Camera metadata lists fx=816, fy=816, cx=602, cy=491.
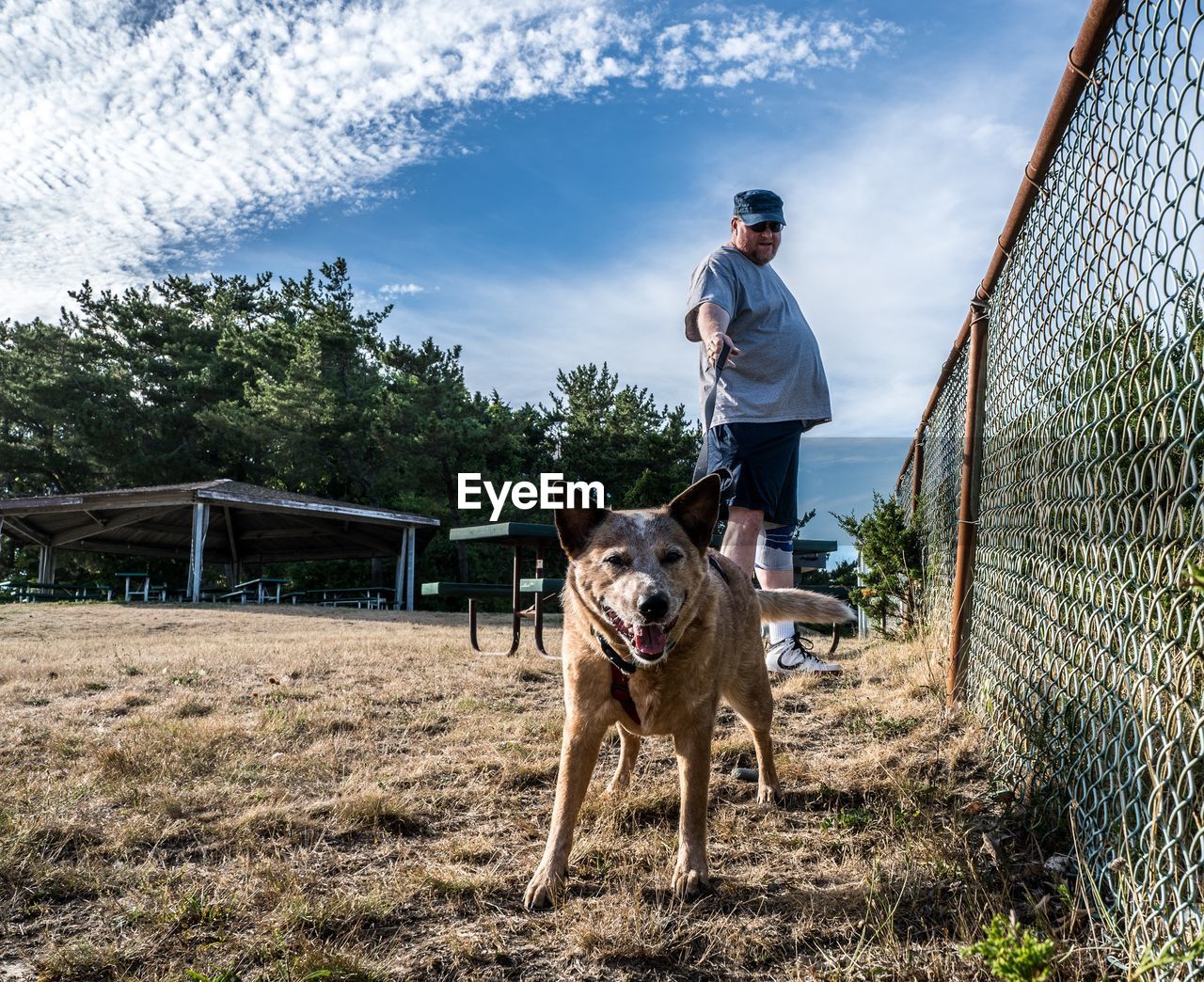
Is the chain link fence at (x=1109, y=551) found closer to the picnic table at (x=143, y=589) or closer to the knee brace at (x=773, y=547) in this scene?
the knee brace at (x=773, y=547)

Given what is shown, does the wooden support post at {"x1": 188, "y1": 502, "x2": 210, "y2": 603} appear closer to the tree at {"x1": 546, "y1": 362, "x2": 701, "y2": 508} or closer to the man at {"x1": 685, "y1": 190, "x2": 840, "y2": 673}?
the tree at {"x1": 546, "y1": 362, "x2": 701, "y2": 508}

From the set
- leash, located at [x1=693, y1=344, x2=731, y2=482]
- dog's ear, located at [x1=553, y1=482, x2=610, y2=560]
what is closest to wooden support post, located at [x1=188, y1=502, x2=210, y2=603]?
leash, located at [x1=693, y1=344, x2=731, y2=482]

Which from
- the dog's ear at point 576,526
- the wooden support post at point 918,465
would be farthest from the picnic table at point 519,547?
the dog's ear at point 576,526

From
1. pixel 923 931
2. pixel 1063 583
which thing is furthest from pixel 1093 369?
pixel 923 931

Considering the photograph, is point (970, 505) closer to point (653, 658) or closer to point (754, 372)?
point (754, 372)

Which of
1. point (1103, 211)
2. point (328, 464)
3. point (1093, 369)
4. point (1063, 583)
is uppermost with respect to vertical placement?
point (328, 464)

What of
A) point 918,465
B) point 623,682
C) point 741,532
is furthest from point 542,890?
point 918,465

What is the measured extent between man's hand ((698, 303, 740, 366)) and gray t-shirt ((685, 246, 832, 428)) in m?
0.08

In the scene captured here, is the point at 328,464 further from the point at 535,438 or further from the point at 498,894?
the point at 498,894

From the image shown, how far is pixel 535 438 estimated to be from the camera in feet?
97.8

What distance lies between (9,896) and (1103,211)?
3460mm

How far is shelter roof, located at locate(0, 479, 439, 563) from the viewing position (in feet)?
62.8

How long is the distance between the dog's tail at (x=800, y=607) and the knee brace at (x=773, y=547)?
104 cm

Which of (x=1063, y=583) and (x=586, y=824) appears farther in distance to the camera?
(x=586, y=824)
